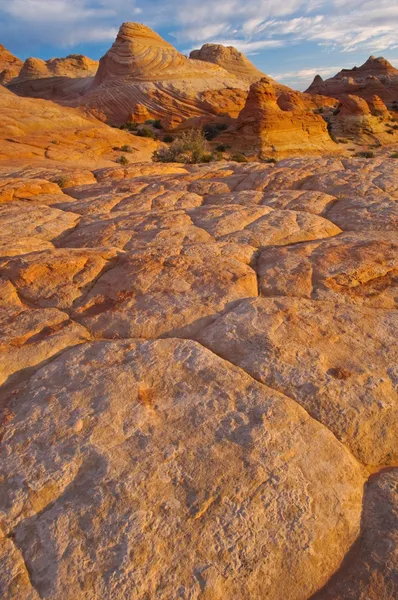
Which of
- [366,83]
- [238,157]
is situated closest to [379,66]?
[366,83]

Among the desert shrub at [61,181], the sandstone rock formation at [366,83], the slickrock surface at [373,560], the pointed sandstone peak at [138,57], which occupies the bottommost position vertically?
the slickrock surface at [373,560]

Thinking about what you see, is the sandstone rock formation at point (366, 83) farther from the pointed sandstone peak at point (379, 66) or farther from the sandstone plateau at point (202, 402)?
the sandstone plateau at point (202, 402)

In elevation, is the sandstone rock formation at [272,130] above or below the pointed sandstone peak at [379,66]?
below

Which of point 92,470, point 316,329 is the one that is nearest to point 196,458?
point 92,470

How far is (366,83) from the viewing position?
50.6 metres

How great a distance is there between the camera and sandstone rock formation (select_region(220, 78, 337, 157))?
92.1ft

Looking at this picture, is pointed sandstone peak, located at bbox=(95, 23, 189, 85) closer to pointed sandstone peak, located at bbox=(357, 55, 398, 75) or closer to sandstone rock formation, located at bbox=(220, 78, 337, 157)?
sandstone rock formation, located at bbox=(220, 78, 337, 157)

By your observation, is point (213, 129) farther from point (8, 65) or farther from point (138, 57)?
point (8, 65)

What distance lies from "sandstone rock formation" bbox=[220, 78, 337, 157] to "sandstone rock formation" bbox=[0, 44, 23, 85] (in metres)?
46.9

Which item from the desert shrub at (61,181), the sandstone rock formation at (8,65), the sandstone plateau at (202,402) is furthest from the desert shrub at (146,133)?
the sandstone rock formation at (8,65)

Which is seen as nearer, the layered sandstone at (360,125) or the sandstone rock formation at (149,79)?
the layered sandstone at (360,125)

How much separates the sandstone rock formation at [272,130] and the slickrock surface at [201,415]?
24277mm

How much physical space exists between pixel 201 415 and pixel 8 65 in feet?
267

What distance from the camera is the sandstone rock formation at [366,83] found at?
4868cm
